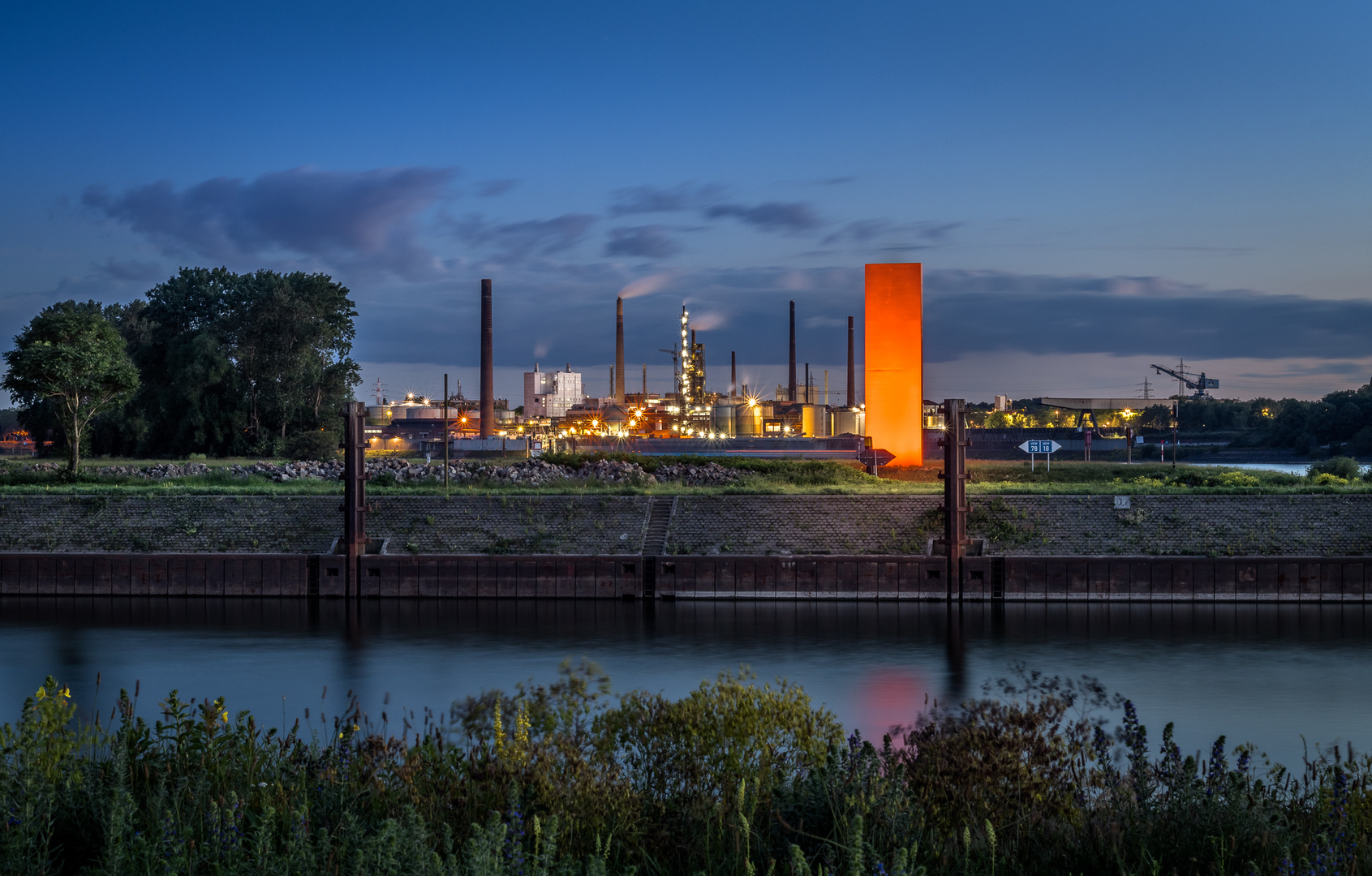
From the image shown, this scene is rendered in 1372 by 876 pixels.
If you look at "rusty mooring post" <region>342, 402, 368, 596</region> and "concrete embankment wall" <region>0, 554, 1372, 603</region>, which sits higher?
"rusty mooring post" <region>342, 402, 368, 596</region>

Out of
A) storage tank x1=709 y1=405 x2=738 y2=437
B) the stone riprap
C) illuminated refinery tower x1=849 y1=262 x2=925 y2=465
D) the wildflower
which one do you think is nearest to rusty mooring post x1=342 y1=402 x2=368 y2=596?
the stone riprap

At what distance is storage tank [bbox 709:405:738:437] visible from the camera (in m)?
94.4

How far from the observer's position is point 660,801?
24.8ft

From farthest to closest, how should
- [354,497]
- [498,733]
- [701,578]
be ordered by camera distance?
[701,578], [354,497], [498,733]

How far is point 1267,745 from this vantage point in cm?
1794

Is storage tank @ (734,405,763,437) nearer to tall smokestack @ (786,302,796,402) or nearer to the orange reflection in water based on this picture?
tall smokestack @ (786,302,796,402)

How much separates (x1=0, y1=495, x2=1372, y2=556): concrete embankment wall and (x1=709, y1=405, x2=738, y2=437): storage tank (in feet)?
199

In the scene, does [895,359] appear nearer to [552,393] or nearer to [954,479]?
[954,479]

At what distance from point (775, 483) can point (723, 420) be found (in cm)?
5461

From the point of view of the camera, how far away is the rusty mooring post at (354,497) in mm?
29062

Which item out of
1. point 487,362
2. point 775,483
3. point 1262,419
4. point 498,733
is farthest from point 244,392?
point 1262,419

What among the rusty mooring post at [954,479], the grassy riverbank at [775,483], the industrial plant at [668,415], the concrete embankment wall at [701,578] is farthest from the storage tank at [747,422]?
the rusty mooring post at [954,479]

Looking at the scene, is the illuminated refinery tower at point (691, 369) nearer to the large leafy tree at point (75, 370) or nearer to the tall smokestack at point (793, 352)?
the tall smokestack at point (793, 352)

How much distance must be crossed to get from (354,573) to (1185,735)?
19866mm
